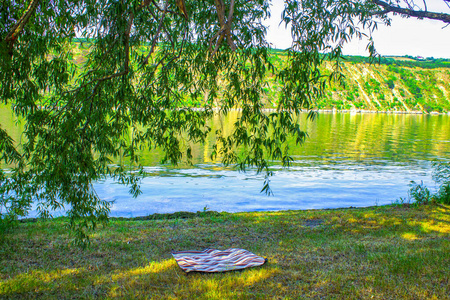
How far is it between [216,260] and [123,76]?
7.82ft

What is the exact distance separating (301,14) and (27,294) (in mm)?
4172

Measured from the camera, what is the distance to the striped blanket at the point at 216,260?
4.31m

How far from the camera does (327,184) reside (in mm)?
13758

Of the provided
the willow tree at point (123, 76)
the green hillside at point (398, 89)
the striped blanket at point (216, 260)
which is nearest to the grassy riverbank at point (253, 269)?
the striped blanket at point (216, 260)

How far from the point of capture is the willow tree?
142 inches

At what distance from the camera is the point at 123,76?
3842mm

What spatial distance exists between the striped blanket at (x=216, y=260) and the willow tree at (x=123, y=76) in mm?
1065

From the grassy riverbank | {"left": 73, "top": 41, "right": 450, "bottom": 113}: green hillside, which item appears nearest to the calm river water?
the grassy riverbank

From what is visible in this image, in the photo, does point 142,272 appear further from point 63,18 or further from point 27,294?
point 63,18

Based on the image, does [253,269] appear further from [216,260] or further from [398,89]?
[398,89]

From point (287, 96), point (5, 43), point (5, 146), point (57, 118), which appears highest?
point (5, 43)

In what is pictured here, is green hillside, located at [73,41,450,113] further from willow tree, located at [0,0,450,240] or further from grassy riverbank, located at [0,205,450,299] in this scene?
willow tree, located at [0,0,450,240]

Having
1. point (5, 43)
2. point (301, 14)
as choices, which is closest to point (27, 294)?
point (5, 43)

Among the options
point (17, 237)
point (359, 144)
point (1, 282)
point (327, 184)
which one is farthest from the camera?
point (359, 144)
